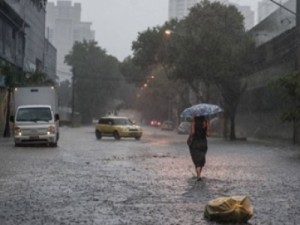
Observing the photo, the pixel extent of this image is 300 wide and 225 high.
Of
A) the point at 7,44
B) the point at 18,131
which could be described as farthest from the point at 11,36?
the point at 18,131

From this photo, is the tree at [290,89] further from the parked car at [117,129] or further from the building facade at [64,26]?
the building facade at [64,26]

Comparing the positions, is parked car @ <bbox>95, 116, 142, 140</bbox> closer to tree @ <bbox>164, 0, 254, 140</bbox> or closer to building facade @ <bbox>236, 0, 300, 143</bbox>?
tree @ <bbox>164, 0, 254, 140</bbox>

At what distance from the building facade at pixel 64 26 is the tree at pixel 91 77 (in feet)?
125

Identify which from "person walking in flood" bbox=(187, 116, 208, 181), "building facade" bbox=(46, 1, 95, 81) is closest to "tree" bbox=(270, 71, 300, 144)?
"person walking in flood" bbox=(187, 116, 208, 181)

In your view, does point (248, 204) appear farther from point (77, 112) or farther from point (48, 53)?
point (77, 112)

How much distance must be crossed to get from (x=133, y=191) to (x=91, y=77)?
113 metres

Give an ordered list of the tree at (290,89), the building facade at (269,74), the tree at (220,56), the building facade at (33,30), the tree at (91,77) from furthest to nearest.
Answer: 1. the tree at (91,77)
2. the building facade at (33,30)
3. the tree at (220,56)
4. the building facade at (269,74)
5. the tree at (290,89)

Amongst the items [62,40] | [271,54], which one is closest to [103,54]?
[62,40]

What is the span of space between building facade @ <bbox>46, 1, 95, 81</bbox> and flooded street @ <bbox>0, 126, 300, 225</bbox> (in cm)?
14968

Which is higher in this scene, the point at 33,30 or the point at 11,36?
the point at 33,30

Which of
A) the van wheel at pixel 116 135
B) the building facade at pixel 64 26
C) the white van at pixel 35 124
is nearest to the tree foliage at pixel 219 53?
the van wheel at pixel 116 135

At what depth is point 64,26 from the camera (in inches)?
7018

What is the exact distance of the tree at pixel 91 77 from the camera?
413ft

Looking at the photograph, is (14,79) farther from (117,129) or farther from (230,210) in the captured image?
(230,210)
